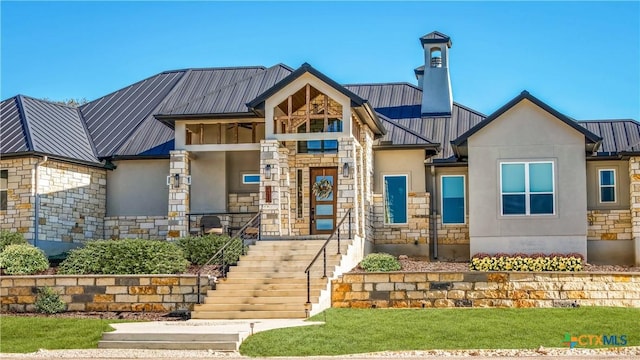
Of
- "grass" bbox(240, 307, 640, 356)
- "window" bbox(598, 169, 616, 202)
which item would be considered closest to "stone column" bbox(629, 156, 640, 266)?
"window" bbox(598, 169, 616, 202)

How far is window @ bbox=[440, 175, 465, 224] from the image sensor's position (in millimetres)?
28906

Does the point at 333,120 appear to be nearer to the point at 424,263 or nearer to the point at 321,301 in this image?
the point at 424,263

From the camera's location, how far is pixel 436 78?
32.4 m

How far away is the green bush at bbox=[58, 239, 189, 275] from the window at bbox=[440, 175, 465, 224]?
28.4ft

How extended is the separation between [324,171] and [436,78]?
6191 millimetres

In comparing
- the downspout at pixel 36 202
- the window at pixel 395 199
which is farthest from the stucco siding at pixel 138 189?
the window at pixel 395 199

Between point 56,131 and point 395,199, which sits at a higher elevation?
point 56,131

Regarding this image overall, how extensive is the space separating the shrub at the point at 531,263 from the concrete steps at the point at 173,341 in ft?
32.1

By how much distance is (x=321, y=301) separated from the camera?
2127 cm

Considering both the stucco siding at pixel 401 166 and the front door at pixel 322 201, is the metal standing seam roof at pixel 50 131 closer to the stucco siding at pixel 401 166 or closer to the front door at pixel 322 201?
the front door at pixel 322 201

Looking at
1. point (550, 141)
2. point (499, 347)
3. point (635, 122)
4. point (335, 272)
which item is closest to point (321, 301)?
point (335, 272)

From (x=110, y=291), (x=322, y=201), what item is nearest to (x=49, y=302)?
(x=110, y=291)

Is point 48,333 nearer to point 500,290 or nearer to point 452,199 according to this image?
point 500,290

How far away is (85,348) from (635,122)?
62.6 ft
